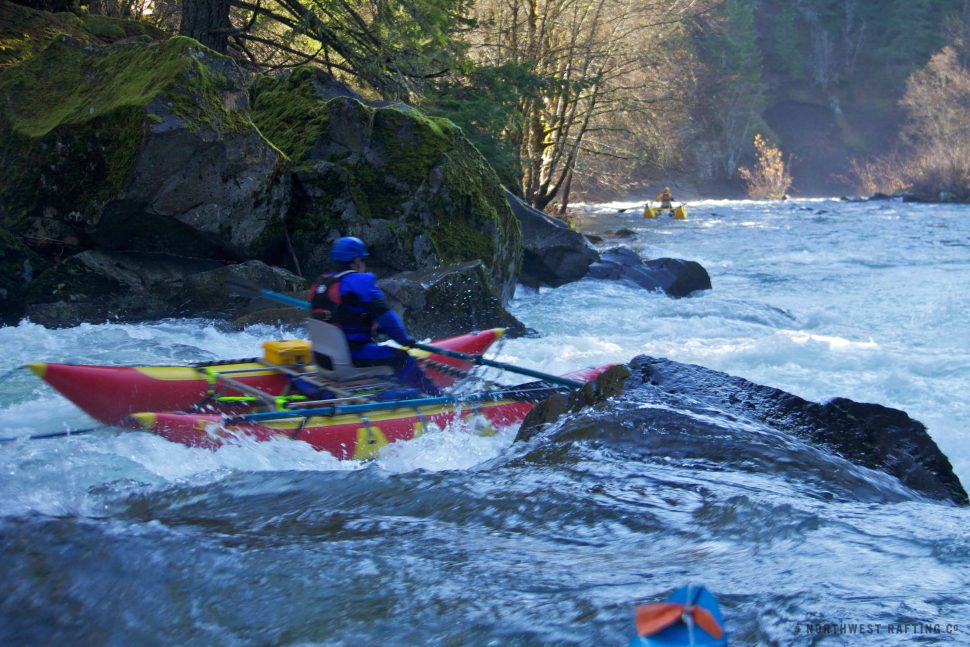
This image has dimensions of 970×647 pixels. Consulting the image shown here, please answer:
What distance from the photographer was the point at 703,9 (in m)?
24.7

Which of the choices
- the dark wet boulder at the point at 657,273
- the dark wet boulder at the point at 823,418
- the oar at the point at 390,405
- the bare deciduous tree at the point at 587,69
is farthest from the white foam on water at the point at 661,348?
the bare deciduous tree at the point at 587,69

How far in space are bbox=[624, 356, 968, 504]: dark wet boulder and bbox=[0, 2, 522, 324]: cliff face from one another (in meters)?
3.88

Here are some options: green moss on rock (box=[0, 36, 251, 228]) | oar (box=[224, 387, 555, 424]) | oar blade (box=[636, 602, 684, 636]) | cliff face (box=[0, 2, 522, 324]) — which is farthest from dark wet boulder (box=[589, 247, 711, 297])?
oar blade (box=[636, 602, 684, 636])

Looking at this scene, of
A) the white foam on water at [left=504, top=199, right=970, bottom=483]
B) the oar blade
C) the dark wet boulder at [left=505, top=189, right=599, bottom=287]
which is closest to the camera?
the oar blade

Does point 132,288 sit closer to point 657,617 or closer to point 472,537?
point 472,537

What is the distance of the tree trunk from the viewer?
35.9 feet

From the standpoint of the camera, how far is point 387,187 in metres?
9.96

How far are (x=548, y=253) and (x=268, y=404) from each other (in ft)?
30.0

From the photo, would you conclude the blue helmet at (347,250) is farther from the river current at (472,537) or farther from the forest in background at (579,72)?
the forest in background at (579,72)

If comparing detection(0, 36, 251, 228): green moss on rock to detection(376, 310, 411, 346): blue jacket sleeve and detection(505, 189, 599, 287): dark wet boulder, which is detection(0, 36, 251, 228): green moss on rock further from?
detection(505, 189, 599, 287): dark wet boulder

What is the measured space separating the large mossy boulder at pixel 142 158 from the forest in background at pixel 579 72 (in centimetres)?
229

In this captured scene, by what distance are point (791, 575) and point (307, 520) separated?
1.80 m

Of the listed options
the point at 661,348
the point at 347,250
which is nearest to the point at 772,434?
the point at 347,250

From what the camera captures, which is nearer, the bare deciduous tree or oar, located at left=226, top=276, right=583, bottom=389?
oar, located at left=226, top=276, right=583, bottom=389
